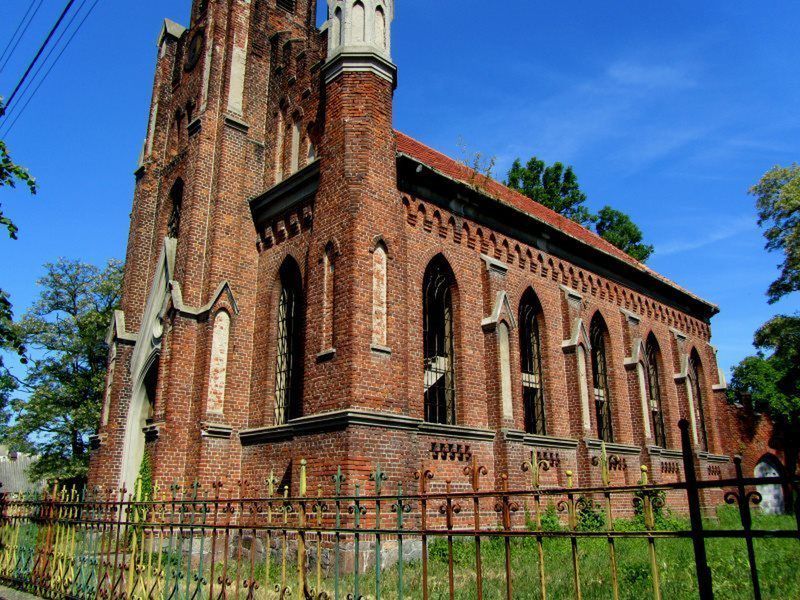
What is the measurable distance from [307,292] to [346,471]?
11.5 ft

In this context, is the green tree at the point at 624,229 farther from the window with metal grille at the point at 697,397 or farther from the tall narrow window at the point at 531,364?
the tall narrow window at the point at 531,364

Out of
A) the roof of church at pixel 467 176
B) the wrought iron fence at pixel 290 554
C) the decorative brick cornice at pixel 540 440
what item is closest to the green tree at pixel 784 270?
the roof of church at pixel 467 176

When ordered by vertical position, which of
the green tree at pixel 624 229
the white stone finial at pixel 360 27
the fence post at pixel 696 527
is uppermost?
the green tree at pixel 624 229

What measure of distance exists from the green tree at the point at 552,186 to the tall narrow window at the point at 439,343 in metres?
20.9

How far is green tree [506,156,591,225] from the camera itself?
32722 millimetres

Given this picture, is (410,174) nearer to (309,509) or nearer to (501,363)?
(501,363)

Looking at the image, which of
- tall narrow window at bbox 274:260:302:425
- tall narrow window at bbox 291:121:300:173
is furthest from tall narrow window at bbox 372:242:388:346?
tall narrow window at bbox 291:121:300:173

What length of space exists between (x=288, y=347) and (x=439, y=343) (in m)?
3.05

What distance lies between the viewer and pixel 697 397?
21766 mm

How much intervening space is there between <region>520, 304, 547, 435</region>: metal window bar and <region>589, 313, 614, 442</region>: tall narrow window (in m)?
2.53

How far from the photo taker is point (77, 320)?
3008 cm

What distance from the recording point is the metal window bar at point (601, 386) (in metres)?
16.7

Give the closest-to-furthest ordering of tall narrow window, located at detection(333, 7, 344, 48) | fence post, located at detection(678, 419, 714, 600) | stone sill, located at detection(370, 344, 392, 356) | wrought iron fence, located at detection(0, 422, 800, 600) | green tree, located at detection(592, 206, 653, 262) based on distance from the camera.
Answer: fence post, located at detection(678, 419, 714, 600), wrought iron fence, located at detection(0, 422, 800, 600), stone sill, located at detection(370, 344, 392, 356), tall narrow window, located at detection(333, 7, 344, 48), green tree, located at detection(592, 206, 653, 262)

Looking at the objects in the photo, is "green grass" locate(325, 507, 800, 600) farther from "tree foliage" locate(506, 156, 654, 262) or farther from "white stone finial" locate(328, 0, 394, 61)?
"tree foliage" locate(506, 156, 654, 262)
